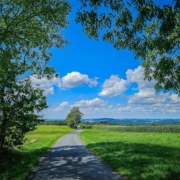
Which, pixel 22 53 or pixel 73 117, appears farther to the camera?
pixel 73 117

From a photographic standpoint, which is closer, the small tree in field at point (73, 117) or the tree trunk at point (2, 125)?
the tree trunk at point (2, 125)

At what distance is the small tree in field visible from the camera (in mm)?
131137

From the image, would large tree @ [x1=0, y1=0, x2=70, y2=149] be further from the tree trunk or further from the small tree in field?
the small tree in field

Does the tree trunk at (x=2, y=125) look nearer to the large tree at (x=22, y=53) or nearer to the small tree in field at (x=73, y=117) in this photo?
the large tree at (x=22, y=53)

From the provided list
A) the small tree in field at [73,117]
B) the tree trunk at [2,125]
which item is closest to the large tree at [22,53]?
the tree trunk at [2,125]

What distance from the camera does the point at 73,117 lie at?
131625mm

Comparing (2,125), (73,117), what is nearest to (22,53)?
(2,125)

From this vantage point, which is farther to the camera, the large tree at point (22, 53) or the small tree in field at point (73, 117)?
the small tree in field at point (73, 117)

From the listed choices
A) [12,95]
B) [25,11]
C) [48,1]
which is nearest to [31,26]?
[25,11]

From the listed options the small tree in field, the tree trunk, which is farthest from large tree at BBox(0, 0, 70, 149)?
the small tree in field

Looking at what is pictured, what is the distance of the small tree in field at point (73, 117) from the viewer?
131137 mm

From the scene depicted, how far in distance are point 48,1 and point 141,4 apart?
14.0 feet

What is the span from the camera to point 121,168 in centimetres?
1065

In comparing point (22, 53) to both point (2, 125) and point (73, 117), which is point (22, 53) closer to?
point (2, 125)
